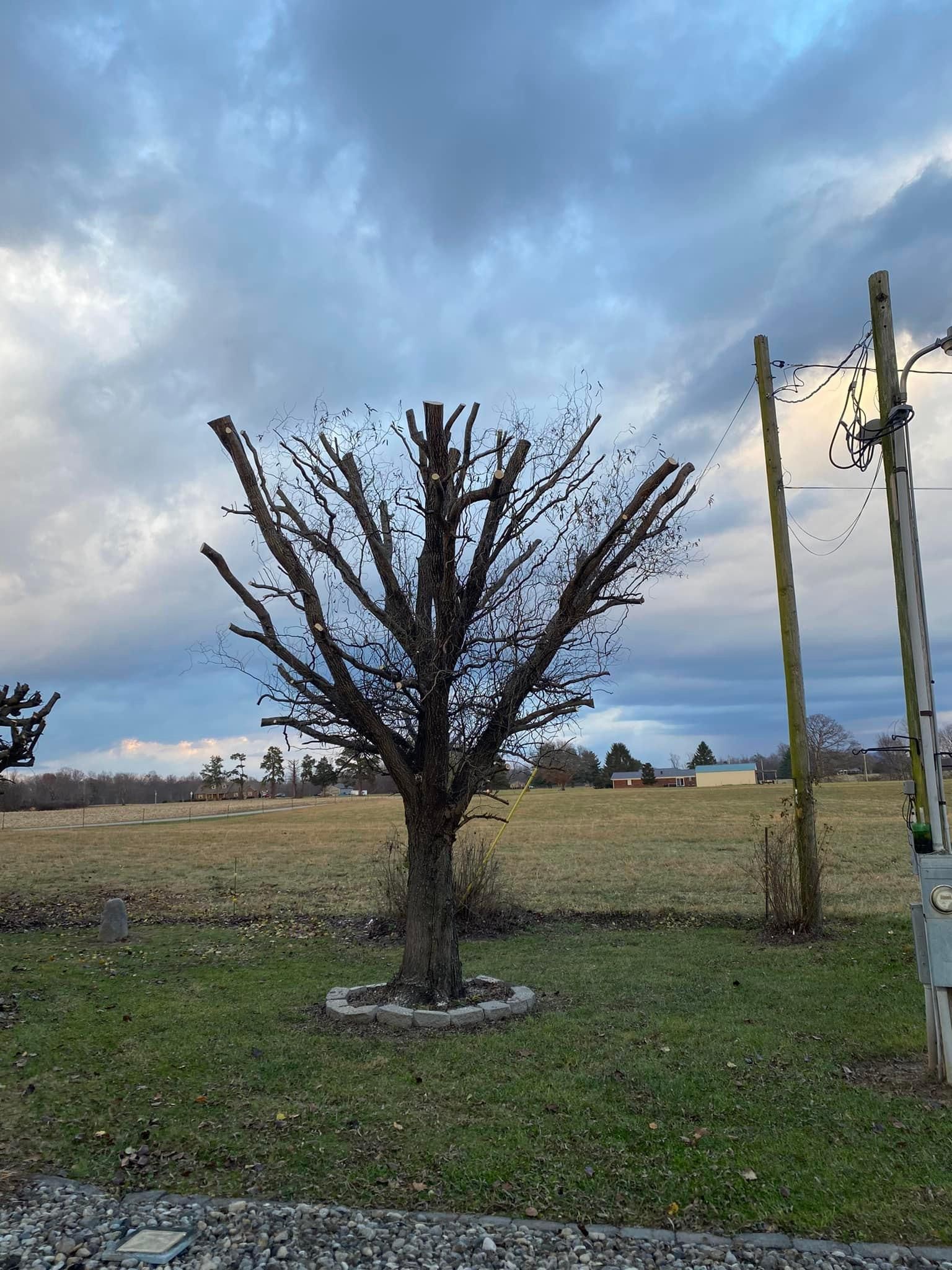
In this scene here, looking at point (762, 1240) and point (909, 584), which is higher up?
point (909, 584)

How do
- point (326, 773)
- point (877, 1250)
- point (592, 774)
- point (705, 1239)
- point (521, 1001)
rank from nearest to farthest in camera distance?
point (877, 1250)
point (705, 1239)
point (521, 1001)
point (326, 773)
point (592, 774)

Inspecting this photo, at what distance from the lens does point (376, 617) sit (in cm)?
802

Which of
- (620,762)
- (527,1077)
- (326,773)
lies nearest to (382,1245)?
(527,1077)

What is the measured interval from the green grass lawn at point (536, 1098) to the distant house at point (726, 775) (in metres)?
86.1

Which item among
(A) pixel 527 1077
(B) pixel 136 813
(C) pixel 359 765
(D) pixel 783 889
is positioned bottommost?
(B) pixel 136 813

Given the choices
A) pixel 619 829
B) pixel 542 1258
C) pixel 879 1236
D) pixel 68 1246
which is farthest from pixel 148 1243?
pixel 619 829

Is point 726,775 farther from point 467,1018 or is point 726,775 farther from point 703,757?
point 467,1018

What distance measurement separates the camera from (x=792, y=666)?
11539 millimetres

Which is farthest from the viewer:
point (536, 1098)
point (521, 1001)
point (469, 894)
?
point (469, 894)

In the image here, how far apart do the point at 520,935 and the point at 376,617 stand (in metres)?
6.16

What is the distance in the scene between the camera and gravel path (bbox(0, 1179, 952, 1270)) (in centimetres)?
354

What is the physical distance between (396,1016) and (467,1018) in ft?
1.90

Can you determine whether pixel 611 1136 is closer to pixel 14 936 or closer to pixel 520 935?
pixel 520 935

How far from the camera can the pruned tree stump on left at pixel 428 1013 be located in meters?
7.14
